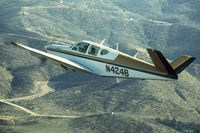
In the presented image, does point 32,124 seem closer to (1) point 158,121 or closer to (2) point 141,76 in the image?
(1) point 158,121

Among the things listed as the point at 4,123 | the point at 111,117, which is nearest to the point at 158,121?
the point at 111,117

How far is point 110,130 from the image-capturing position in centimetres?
19050

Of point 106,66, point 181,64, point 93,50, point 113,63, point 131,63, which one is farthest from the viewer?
point 93,50

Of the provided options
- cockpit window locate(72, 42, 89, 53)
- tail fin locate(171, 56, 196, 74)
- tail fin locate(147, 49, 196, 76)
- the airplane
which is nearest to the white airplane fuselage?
the airplane

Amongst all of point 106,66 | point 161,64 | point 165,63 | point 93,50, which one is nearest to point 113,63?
point 106,66

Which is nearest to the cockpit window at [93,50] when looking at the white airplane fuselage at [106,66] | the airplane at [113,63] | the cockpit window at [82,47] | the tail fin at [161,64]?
the airplane at [113,63]

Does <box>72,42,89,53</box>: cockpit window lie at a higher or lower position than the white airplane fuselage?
higher

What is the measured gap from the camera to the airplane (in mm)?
29984

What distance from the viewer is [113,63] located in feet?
113

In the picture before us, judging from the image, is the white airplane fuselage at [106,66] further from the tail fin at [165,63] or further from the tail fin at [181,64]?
the tail fin at [181,64]

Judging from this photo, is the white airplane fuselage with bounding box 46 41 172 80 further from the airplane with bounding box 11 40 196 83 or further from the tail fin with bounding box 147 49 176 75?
the tail fin with bounding box 147 49 176 75

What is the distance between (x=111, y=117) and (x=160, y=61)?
173 metres

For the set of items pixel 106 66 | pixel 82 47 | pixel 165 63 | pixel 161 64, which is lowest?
pixel 106 66

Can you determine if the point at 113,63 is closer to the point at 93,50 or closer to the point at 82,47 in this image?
the point at 93,50
